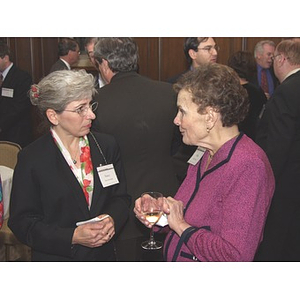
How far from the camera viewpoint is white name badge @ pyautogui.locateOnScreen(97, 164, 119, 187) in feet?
6.57

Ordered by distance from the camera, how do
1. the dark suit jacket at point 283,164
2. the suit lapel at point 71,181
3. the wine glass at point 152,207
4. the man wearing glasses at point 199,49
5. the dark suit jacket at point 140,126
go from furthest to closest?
1. the man wearing glasses at point 199,49
2. the dark suit jacket at point 283,164
3. the dark suit jacket at point 140,126
4. the suit lapel at point 71,181
5. the wine glass at point 152,207

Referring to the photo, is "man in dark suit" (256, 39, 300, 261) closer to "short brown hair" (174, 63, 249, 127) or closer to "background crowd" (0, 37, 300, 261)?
"background crowd" (0, 37, 300, 261)

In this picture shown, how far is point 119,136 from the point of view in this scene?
240 cm

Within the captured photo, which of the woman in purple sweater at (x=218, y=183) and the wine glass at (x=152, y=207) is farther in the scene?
the wine glass at (x=152, y=207)

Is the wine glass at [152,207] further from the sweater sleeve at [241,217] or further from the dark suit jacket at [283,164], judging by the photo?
the dark suit jacket at [283,164]

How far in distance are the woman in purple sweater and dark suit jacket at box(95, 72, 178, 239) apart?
2.21 ft

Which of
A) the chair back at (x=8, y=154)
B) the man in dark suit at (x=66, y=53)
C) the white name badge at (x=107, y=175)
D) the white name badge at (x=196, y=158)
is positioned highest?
the man in dark suit at (x=66, y=53)

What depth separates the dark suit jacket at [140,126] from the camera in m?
2.38

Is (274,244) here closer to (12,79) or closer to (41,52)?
(12,79)

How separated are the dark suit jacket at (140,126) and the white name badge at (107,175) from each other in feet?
1.27

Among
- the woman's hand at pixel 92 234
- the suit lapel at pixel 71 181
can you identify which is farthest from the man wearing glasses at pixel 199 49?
the woman's hand at pixel 92 234

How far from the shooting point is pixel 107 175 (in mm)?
2020

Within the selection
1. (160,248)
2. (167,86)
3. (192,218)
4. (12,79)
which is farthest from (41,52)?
(192,218)
